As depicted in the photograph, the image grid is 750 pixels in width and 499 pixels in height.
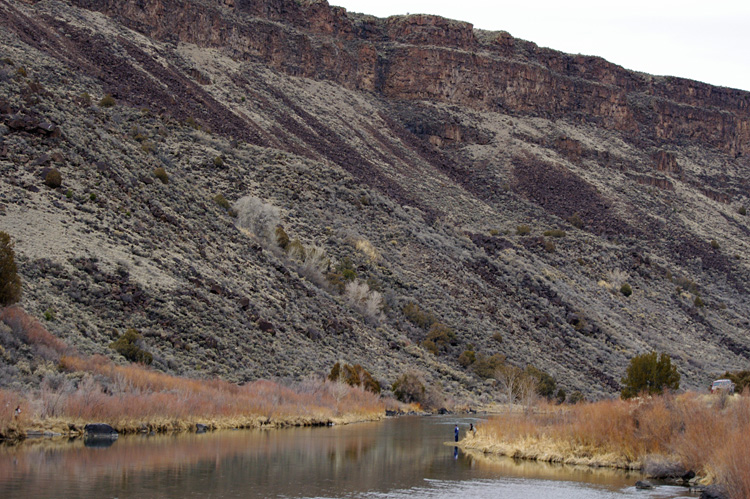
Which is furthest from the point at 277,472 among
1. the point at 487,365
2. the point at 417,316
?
the point at 417,316

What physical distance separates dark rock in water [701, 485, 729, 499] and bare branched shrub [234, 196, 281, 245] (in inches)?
1491

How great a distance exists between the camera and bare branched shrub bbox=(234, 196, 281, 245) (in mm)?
52719

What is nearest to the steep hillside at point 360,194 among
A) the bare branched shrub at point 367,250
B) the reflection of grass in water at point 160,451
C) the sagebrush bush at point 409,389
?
the bare branched shrub at point 367,250

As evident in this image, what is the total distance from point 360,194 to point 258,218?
47.4ft

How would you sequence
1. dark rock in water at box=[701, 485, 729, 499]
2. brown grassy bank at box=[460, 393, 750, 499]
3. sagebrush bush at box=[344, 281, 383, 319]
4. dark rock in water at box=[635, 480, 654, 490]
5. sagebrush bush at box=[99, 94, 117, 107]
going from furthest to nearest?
sagebrush bush at box=[99, 94, 117, 107], sagebrush bush at box=[344, 281, 383, 319], dark rock in water at box=[635, 480, 654, 490], brown grassy bank at box=[460, 393, 750, 499], dark rock in water at box=[701, 485, 729, 499]

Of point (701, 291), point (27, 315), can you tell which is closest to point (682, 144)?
point (701, 291)

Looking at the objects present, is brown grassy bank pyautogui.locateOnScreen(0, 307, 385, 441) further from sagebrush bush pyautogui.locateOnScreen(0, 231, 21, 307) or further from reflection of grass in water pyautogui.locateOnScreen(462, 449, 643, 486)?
reflection of grass in water pyautogui.locateOnScreen(462, 449, 643, 486)

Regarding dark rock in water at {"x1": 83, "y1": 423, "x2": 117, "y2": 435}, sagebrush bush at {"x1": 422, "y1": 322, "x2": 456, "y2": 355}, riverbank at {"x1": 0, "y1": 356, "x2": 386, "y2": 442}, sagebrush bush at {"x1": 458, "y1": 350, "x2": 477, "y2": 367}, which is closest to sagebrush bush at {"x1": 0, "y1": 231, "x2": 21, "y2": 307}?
riverbank at {"x1": 0, "y1": 356, "x2": 386, "y2": 442}

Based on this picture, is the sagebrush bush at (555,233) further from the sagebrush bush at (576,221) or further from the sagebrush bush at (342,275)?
the sagebrush bush at (342,275)

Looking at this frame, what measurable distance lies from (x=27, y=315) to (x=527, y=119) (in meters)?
85.0

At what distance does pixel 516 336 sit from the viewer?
57.3 meters

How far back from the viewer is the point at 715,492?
17.0 meters

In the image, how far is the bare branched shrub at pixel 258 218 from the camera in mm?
52719

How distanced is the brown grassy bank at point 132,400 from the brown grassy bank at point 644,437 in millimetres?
8304
